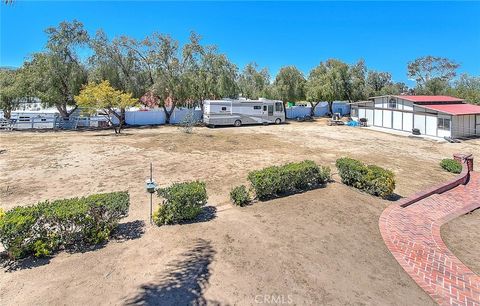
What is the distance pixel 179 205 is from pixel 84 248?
5.90 feet

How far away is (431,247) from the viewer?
20.0ft

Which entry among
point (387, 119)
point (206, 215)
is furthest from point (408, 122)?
point (206, 215)

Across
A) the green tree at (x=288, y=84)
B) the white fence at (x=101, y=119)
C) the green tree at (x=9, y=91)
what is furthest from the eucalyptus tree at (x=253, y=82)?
the green tree at (x=9, y=91)

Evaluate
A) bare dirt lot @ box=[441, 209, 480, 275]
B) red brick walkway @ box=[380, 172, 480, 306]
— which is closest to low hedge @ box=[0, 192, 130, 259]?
red brick walkway @ box=[380, 172, 480, 306]

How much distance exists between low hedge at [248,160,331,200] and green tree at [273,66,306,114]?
25.4 meters

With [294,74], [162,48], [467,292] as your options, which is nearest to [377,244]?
[467,292]

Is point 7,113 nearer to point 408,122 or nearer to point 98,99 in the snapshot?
point 98,99

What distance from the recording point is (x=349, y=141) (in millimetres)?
19312

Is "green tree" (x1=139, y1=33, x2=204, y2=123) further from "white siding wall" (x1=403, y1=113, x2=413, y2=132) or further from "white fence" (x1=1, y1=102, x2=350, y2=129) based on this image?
"white siding wall" (x1=403, y1=113, x2=413, y2=132)

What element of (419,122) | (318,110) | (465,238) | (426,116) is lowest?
(465,238)

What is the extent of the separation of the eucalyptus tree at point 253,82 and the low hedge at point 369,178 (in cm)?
2675

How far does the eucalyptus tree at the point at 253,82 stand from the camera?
1421 inches

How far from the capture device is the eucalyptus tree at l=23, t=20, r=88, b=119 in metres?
23.1

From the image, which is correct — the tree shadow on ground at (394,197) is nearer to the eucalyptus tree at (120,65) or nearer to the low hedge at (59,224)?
the low hedge at (59,224)
